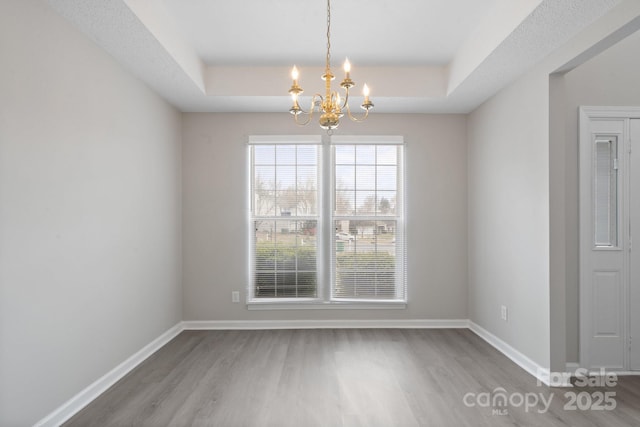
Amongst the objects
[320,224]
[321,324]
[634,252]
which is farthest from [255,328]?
[634,252]

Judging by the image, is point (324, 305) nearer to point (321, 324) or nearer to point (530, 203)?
point (321, 324)

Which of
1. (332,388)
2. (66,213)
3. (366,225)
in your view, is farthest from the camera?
(366,225)

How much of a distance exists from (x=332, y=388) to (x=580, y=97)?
3.13 meters

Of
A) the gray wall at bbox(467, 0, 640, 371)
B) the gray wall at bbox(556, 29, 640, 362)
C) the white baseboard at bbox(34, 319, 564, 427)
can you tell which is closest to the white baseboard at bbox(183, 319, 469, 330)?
the white baseboard at bbox(34, 319, 564, 427)

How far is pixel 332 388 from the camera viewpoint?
2809mm

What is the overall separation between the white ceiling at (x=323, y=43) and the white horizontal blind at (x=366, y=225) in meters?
0.64

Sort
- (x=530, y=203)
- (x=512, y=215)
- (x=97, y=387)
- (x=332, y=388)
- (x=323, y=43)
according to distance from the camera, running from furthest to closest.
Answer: (x=512, y=215), (x=323, y=43), (x=530, y=203), (x=332, y=388), (x=97, y=387)

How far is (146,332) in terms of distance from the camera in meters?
3.49

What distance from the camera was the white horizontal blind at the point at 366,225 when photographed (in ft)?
14.6

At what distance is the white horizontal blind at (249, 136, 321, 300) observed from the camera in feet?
14.6

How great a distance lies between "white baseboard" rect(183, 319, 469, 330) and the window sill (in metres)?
0.16

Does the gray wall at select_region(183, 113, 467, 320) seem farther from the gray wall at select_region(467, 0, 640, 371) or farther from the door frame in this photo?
the door frame

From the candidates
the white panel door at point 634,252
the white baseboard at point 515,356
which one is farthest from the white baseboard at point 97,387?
the white panel door at point 634,252

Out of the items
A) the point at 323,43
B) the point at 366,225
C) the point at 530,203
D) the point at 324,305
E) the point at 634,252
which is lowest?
the point at 324,305
